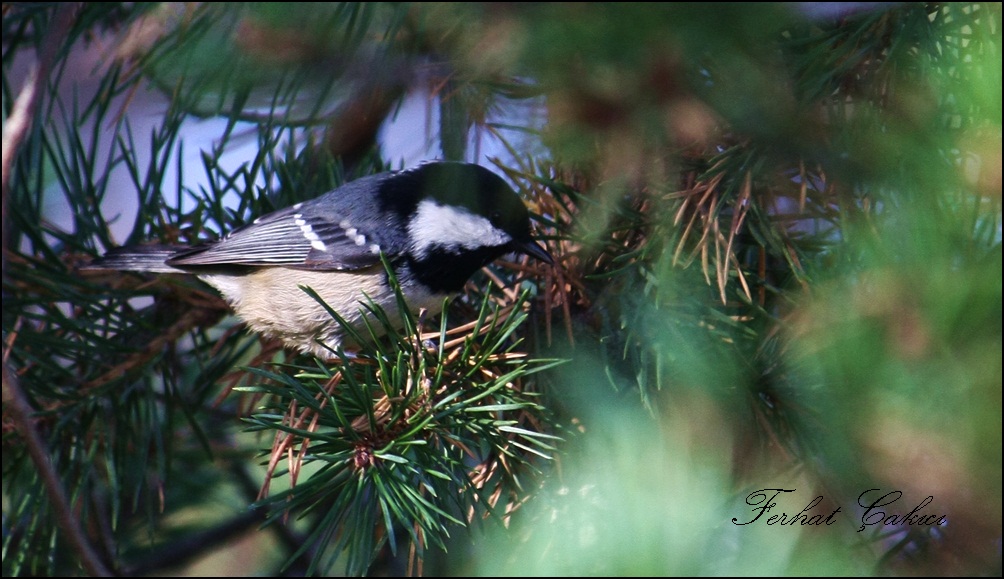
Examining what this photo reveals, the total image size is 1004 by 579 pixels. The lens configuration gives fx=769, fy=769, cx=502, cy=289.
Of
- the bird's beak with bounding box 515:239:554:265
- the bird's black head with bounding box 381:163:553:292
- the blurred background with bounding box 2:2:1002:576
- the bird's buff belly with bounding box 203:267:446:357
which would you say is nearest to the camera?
the blurred background with bounding box 2:2:1002:576

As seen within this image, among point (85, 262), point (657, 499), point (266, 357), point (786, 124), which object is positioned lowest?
point (657, 499)

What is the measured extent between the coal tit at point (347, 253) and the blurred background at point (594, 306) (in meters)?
0.06

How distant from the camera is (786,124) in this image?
0.54 m

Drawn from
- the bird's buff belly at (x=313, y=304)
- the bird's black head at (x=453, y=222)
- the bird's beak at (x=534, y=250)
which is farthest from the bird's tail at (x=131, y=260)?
the bird's beak at (x=534, y=250)

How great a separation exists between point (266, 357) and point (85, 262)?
1.15ft

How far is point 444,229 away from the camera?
5.06 feet

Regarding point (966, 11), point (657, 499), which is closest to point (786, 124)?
point (657, 499)

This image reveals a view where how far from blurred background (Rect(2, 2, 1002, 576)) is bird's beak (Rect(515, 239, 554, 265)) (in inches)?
1.1

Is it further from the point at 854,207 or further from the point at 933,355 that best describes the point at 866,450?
the point at 854,207

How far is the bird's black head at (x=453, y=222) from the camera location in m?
1.27

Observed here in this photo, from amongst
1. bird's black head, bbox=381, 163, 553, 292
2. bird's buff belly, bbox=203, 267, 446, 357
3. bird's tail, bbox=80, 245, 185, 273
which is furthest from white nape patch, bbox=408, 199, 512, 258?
bird's tail, bbox=80, 245, 185, 273

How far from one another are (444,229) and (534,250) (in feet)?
1.20

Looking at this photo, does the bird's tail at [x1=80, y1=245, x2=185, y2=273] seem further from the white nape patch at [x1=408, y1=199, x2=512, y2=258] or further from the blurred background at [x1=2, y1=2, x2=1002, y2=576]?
the white nape patch at [x1=408, y1=199, x2=512, y2=258]

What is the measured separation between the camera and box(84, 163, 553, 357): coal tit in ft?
4.64
